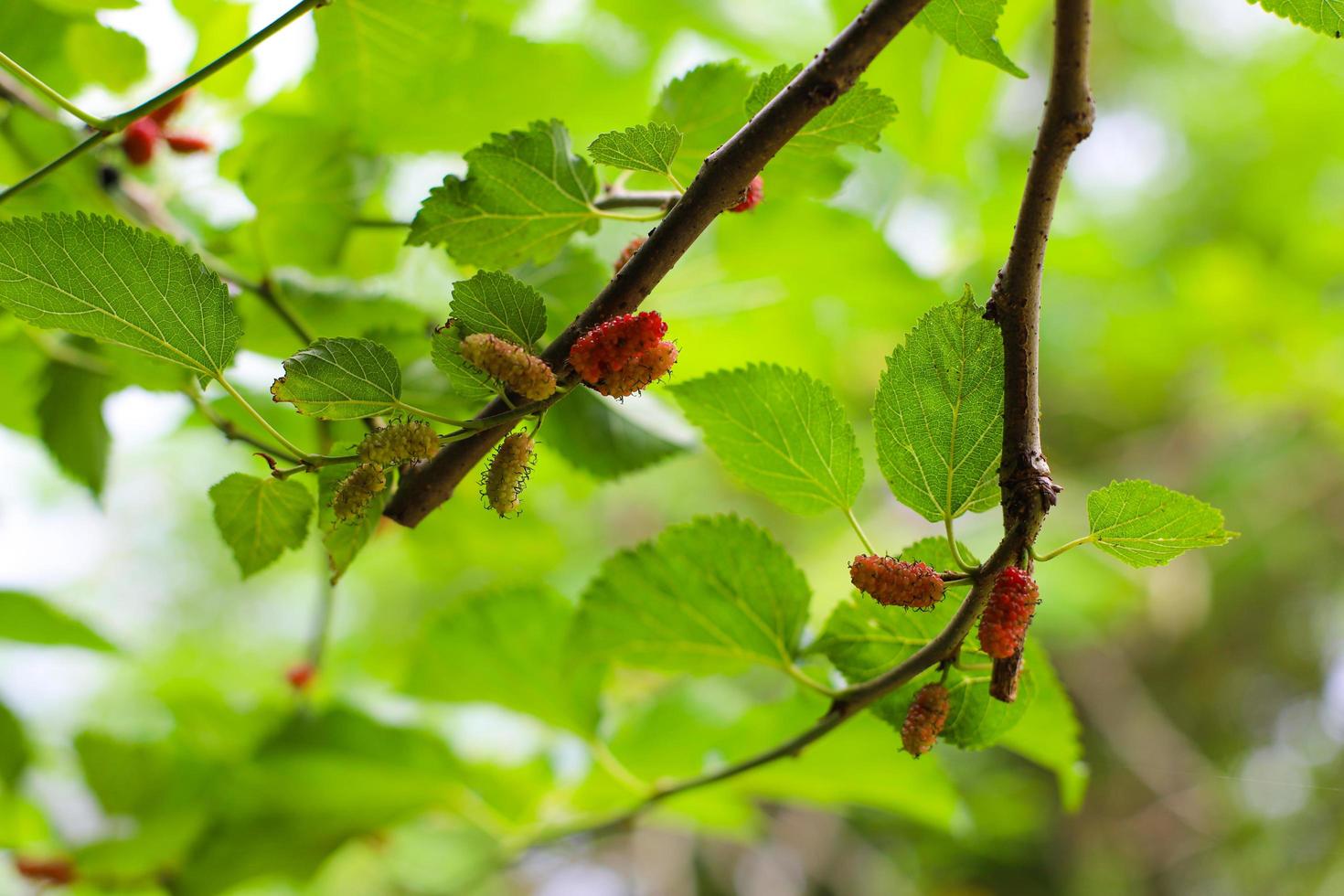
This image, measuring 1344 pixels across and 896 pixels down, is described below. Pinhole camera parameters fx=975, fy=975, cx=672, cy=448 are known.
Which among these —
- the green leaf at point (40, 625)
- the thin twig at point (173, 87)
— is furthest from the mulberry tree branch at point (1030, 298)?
the green leaf at point (40, 625)

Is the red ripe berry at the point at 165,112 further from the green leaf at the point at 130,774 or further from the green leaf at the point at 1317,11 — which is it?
the green leaf at the point at 1317,11

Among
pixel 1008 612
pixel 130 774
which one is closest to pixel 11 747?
pixel 130 774

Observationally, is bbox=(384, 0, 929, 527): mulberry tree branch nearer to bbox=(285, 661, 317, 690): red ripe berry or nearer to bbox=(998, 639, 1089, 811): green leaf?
bbox=(998, 639, 1089, 811): green leaf

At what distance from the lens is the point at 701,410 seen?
0.31 m

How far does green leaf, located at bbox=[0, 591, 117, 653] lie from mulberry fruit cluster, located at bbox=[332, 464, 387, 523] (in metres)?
0.42

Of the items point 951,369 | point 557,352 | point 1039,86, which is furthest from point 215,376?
point 1039,86

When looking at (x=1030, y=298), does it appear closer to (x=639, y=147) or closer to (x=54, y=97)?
(x=639, y=147)

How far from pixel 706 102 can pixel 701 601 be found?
18 cm

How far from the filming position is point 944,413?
26cm

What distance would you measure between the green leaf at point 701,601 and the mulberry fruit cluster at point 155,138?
1.11 ft

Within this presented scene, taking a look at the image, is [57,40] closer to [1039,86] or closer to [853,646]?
[853,646]

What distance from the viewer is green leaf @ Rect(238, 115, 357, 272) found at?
0.44 m

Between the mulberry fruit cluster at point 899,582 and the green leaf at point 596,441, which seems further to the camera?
the green leaf at point 596,441

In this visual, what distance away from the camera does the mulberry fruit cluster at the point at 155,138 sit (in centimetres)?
50
